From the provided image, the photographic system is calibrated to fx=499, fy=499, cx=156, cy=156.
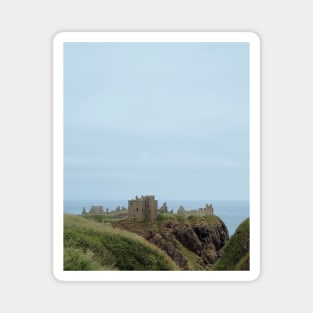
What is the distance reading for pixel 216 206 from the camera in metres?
4.00

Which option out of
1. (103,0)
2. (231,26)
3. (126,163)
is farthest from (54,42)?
(231,26)

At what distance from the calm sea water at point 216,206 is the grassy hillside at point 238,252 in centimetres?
7

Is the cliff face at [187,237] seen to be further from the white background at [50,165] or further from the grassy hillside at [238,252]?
the white background at [50,165]

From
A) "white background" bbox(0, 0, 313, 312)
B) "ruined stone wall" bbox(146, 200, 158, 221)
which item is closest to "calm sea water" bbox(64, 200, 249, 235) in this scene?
"ruined stone wall" bbox(146, 200, 158, 221)

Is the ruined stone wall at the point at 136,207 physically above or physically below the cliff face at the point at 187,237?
above

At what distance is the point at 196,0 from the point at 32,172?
1931 millimetres

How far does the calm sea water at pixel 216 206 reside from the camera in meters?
3.98

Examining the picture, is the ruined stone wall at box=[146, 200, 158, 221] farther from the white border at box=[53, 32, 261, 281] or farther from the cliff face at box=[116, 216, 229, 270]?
the white border at box=[53, 32, 261, 281]

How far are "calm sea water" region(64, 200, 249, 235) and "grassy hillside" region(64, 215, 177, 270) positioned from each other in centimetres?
10

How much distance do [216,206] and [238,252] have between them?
0.41 metres

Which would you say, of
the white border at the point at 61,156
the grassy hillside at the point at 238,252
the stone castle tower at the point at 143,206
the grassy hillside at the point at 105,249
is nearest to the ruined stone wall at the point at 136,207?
the stone castle tower at the point at 143,206

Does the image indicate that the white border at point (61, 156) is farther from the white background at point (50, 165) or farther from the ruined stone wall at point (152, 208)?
the ruined stone wall at point (152, 208)

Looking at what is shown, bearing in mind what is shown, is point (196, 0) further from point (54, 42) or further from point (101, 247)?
point (101, 247)
